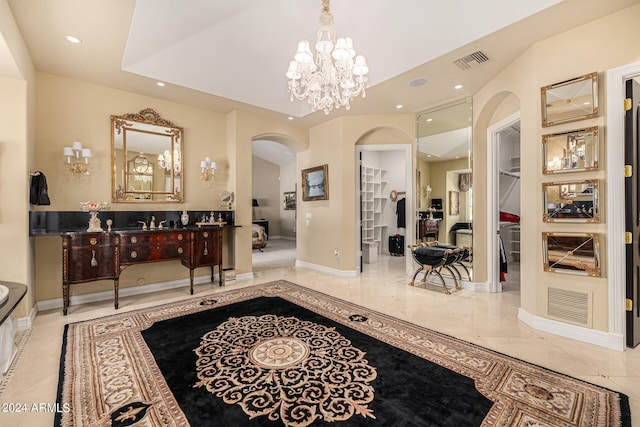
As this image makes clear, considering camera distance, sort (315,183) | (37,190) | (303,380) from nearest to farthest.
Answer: (303,380), (37,190), (315,183)

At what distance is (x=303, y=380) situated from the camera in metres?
1.99

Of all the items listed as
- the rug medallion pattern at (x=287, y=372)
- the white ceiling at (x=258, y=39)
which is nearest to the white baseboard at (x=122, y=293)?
the rug medallion pattern at (x=287, y=372)

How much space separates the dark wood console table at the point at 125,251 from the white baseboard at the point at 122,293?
1.36 feet

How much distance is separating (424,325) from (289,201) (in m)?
9.40

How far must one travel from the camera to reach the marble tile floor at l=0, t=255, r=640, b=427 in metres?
1.93

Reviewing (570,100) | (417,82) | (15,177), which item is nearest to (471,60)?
(417,82)

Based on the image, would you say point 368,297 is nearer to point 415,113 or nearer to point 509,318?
point 509,318

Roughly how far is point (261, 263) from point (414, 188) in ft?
12.7

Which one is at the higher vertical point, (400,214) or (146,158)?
(146,158)

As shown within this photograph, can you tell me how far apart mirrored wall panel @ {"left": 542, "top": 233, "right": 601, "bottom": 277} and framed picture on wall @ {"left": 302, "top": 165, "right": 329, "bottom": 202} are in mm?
3569

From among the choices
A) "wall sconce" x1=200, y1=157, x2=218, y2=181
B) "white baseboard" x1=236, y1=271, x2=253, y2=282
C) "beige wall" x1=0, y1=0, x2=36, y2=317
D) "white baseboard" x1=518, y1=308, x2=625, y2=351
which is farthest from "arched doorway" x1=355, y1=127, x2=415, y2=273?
"beige wall" x1=0, y1=0, x2=36, y2=317

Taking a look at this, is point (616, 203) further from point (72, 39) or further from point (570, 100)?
point (72, 39)


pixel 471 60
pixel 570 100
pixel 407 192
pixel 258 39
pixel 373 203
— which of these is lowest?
pixel 373 203

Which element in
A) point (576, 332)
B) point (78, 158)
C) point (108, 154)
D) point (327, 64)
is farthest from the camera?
point (108, 154)
